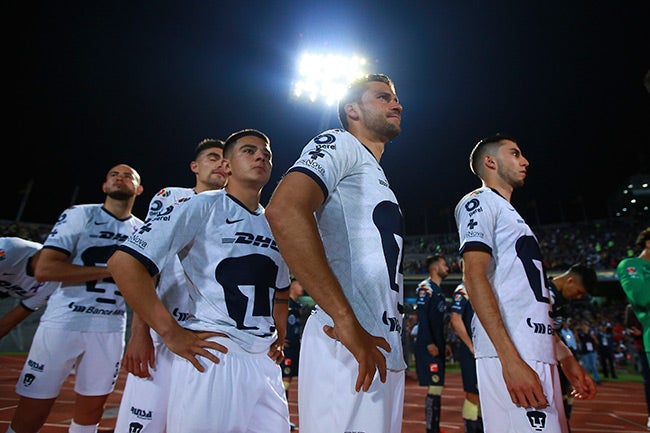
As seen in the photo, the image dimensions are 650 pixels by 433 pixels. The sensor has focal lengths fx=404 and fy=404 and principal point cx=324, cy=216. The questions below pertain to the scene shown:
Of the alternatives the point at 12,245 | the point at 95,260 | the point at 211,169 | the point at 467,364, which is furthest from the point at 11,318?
the point at 467,364

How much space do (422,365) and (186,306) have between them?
16.8 ft

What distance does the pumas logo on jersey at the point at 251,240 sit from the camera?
2523mm

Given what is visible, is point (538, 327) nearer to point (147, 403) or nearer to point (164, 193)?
point (147, 403)

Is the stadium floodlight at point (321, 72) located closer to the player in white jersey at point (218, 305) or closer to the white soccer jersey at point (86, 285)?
the white soccer jersey at point (86, 285)

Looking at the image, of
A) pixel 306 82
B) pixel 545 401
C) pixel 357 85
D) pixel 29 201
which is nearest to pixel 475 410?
pixel 545 401

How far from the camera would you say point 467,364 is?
6.05 metres

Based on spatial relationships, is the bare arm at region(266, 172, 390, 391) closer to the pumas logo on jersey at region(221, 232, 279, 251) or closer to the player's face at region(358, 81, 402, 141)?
the player's face at region(358, 81, 402, 141)

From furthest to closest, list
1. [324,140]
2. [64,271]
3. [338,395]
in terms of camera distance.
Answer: [64,271] → [324,140] → [338,395]

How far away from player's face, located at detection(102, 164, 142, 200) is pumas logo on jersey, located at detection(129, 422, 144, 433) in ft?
7.79

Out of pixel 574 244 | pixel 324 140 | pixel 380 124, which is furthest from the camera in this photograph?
pixel 574 244

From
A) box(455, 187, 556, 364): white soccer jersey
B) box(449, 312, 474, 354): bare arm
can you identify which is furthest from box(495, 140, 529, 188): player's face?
box(449, 312, 474, 354): bare arm

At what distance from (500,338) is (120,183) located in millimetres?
3818

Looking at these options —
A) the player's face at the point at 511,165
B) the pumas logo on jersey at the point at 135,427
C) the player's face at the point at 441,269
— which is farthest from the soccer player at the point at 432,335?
the pumas logo on jersey at the point at 135,427

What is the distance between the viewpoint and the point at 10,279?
13.8 ft
